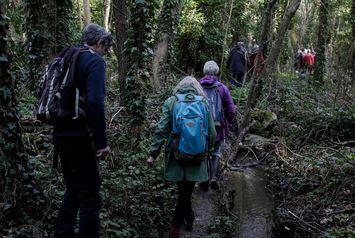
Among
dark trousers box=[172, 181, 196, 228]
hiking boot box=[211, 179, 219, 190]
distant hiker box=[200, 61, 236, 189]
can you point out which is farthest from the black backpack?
hiking boot box=[211, 179, 219, 190]

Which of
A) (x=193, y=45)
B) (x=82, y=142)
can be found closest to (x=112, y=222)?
(x=82, y=142)

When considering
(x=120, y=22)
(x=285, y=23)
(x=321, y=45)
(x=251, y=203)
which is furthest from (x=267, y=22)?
(x=321, y=45)

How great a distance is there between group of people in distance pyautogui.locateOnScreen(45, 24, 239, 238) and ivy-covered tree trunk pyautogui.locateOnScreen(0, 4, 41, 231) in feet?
1.78

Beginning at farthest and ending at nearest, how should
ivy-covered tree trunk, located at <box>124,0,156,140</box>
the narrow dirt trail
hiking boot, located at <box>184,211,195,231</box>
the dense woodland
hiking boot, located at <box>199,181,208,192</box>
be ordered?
ivy-covered tree trunk, located at <box>124,0,156,140</box> < hiking boot, located at <box>199,181,208,192</box> < the narrow dirt trail < hiking boot, located at <box>184,211,195,231</box> < the dense woodland

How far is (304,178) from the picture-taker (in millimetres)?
7562

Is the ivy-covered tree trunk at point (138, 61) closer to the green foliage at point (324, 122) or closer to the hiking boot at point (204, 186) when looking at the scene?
the hiking boot at point (204, 186)

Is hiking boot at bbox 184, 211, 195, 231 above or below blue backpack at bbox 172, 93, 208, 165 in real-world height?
below

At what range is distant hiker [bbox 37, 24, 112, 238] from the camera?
388cm

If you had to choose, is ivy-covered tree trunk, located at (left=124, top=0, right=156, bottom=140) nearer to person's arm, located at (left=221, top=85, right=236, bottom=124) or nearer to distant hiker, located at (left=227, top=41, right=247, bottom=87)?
person's arm, located at (left=221, top=85, right=236, bottom=124)

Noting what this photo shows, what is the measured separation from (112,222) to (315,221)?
9.36 ft

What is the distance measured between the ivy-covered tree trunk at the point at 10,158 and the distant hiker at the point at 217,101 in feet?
10.4

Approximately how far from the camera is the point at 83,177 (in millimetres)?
4039

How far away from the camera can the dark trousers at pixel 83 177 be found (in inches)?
158

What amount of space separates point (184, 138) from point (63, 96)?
1.51m
